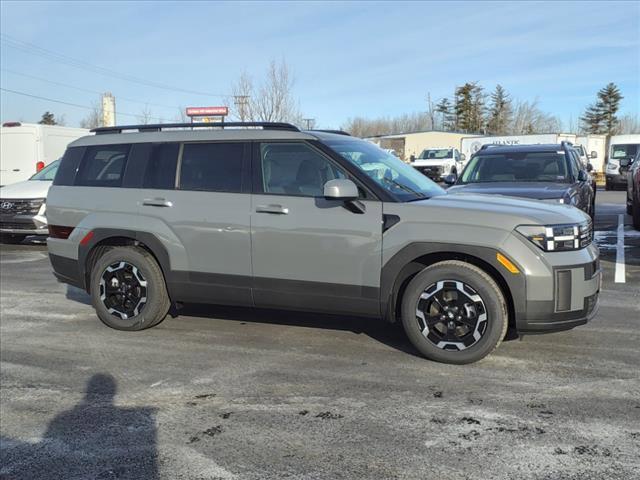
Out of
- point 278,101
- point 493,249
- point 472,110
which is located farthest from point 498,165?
point 472,110

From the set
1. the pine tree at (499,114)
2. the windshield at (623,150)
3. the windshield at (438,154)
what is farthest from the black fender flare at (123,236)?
the pine tree at (499,114)

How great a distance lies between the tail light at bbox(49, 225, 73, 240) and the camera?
598 centimetres

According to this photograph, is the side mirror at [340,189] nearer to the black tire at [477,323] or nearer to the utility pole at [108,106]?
the black tire at [477,323]

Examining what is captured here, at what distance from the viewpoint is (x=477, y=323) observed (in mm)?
4559

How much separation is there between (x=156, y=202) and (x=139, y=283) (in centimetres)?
82

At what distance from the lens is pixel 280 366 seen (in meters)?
4.75

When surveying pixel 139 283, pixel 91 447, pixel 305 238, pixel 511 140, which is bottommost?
pixel 91 447

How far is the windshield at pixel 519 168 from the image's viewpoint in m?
9.06

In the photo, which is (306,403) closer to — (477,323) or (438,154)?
(477,323)

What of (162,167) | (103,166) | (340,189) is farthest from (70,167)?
(340,189)

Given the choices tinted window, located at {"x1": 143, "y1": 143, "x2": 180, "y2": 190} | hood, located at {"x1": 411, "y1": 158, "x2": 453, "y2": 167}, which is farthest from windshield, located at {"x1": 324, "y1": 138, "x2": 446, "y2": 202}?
hood, located at {"x1": 411, "y1": 158, "x2": 453, "y2": 167}

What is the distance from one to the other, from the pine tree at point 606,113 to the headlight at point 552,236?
7740 cm

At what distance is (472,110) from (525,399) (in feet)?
261

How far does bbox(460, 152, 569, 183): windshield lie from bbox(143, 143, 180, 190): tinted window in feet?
17.0
